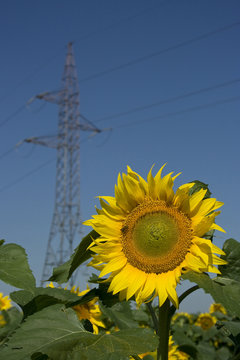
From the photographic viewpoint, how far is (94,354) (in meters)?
1.53

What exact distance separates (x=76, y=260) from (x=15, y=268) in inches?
11.5

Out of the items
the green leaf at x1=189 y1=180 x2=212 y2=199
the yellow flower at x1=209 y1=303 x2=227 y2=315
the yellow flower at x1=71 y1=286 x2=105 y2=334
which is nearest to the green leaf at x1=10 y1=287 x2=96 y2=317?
the green leaf at x1=189 y1=180 x2=212 y2=199

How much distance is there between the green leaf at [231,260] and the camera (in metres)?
1.88

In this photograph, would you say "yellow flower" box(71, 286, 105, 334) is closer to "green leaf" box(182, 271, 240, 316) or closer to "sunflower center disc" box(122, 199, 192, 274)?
"sunflower center disc" box(122, 199, 192, 274)

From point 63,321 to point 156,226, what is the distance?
0.55 meters

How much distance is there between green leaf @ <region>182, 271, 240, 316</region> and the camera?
1635 mm

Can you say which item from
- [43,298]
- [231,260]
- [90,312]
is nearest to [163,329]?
[231,260]

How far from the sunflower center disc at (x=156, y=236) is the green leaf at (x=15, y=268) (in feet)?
1.49

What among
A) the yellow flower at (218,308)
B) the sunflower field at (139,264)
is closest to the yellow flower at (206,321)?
the yellow flower at (218,308)

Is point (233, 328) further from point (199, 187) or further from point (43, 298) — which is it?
point (43, 298)

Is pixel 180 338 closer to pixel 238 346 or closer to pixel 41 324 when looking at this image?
pixel 238 346

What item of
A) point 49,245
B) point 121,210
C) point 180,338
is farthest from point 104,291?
point 49,245

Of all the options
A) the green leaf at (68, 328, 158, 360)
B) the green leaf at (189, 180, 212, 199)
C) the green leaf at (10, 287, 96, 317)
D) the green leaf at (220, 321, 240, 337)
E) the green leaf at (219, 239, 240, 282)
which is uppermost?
the green leaf at (189, 180, 212, 199)

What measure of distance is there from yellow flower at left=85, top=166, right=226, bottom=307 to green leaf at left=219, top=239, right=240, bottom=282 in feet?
0.19
